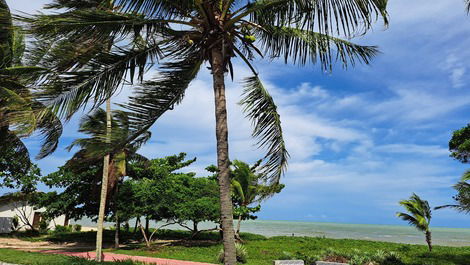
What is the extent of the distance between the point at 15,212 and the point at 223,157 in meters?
32.4

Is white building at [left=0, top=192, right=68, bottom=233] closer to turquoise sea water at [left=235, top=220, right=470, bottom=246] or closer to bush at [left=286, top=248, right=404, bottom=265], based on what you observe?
bush at [left=286, top=248, right=404, bottom=265]

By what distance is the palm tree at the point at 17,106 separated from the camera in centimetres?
513

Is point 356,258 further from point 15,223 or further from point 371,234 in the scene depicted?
point 371,234

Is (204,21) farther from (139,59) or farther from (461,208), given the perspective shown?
(461,208)

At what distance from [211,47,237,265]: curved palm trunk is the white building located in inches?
1034

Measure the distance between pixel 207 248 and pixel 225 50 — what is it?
1591 centimetres

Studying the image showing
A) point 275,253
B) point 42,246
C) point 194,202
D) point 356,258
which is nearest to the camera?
point 356,258

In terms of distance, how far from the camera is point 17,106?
5.35 metres

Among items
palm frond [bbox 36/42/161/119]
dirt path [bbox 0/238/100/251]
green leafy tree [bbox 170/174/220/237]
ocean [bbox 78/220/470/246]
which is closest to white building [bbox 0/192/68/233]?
dirt path [bbox 0/238/100/251]

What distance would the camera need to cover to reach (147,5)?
4910 mm

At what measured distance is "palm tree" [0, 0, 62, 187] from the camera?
16.8 feet

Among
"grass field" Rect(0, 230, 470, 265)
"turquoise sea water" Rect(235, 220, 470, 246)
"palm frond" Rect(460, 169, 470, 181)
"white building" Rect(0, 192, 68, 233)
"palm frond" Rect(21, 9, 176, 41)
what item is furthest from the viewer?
"turquoise sea water" Rect(235, 220, 470, 246)

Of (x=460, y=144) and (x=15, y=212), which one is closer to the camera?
(x=460, y=144)

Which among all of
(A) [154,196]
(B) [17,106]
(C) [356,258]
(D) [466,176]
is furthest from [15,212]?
(D) [466,176]
